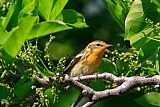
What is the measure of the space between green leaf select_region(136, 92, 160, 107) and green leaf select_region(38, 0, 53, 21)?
80 centimetres

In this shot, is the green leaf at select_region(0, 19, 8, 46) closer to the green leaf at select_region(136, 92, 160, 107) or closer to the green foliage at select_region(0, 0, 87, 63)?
the green foliage at select_region(0, 0, 87, 63)

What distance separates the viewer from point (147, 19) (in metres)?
3.04

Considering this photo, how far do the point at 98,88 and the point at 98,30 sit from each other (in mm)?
3467

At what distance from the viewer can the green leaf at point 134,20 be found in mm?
3027

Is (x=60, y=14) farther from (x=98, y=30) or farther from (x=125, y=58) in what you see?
(x=98, y=30)

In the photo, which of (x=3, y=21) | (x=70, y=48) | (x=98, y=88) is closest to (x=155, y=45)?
(x=98, y=88)

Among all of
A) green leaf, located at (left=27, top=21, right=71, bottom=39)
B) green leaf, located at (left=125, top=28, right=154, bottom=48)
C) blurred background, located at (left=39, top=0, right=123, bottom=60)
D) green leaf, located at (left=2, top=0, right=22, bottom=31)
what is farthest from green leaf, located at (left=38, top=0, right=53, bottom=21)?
blurred background, located at (left=39, top=0, right=123, bottom=60)

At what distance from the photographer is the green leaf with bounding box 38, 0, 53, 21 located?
9.64 ft

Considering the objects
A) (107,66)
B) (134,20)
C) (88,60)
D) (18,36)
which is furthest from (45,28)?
(88,60)

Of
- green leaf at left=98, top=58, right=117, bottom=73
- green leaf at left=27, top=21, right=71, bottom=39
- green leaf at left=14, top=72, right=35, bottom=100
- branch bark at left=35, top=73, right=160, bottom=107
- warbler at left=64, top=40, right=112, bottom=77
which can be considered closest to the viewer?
green leaf at left=27, top=21, right=71, bottom=39

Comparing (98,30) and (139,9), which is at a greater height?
(139,9)

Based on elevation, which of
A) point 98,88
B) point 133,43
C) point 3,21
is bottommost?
point 98,88

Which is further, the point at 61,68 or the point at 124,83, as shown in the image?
the point at 124,83

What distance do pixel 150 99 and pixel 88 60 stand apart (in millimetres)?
1696
